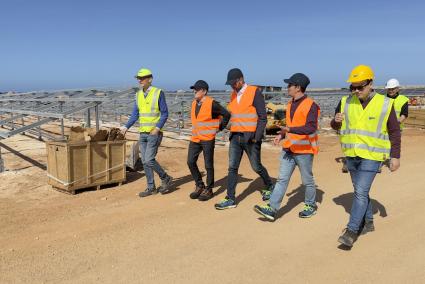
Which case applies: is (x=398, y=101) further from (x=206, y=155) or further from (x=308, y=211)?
(x=206, y=155)

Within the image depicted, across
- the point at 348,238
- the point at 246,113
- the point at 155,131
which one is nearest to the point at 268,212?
the point at 348,238

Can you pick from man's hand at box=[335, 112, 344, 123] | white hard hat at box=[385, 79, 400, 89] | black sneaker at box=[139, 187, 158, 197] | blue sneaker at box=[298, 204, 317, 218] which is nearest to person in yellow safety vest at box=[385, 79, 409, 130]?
white hard hat at box=[385, 79, 400, 89]

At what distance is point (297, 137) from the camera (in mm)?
4449

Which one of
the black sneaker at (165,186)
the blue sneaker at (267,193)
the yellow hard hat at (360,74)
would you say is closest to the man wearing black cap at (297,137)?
the yellow hard hat at (360,74)

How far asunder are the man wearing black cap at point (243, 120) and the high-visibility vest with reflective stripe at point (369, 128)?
125 cm

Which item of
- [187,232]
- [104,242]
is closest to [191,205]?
[187,232]

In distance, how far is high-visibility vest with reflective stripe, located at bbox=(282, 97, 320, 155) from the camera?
14.3ft

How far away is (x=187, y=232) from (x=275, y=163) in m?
4.81

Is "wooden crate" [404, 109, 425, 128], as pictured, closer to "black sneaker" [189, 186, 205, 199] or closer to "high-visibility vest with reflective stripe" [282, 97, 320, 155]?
"black sneaker" [189, 186, 205, 199]

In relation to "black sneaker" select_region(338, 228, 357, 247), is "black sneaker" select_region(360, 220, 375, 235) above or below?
below

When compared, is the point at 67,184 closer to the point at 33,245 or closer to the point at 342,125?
the point at 33,245

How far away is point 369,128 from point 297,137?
0.88m

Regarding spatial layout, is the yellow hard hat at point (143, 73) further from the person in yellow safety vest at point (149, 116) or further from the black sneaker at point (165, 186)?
the black sneaker at point (165, 186)

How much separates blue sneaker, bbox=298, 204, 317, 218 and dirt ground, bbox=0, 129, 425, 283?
9 centimetres
